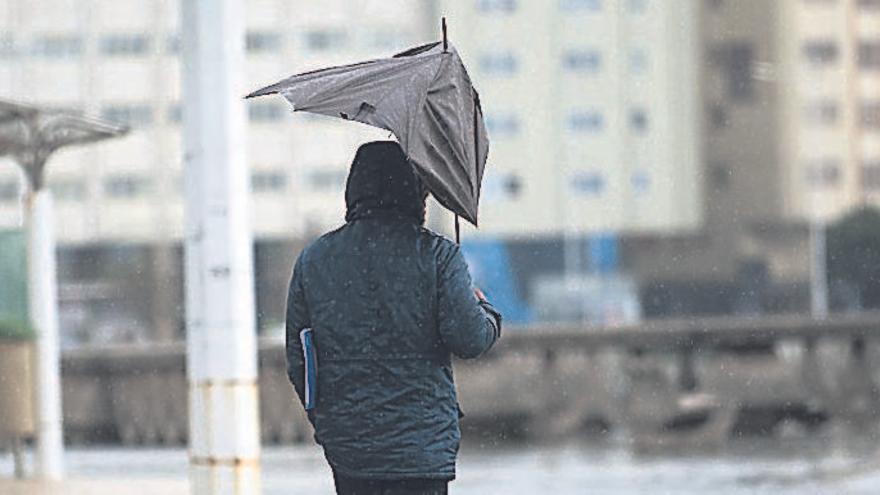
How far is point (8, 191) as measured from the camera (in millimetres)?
58906

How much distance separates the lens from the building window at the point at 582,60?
67.4 metres

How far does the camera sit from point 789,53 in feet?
216

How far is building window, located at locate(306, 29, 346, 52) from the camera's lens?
64.0 m

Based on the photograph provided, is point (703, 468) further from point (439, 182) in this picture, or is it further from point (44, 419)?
point (439, 182)

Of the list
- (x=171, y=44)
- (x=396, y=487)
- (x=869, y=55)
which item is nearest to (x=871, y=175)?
(x=869, y=55)

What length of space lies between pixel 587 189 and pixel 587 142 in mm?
1696

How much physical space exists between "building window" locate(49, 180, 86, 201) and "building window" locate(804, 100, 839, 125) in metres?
23.7

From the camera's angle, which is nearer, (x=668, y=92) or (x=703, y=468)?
(x=703, y=468)

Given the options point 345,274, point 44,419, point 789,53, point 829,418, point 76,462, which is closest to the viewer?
point 345,274

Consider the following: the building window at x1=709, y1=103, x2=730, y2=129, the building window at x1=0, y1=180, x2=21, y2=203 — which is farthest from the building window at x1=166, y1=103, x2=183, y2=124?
the building window at x1=709, y1=103, x2=730, y2=129

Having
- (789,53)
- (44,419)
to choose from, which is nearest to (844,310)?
(789,53)

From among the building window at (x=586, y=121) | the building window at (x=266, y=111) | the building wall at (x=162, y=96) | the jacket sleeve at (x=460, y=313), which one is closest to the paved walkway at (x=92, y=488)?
the jacket sleeve at (x=460, y=313)

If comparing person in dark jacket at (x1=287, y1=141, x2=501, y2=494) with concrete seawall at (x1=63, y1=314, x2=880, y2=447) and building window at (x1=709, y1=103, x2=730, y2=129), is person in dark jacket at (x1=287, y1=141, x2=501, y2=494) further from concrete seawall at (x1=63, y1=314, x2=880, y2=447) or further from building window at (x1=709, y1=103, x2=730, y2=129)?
building window at (x1=709, y1=103, x2=730, y2=129)

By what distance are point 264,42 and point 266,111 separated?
2239 mm
